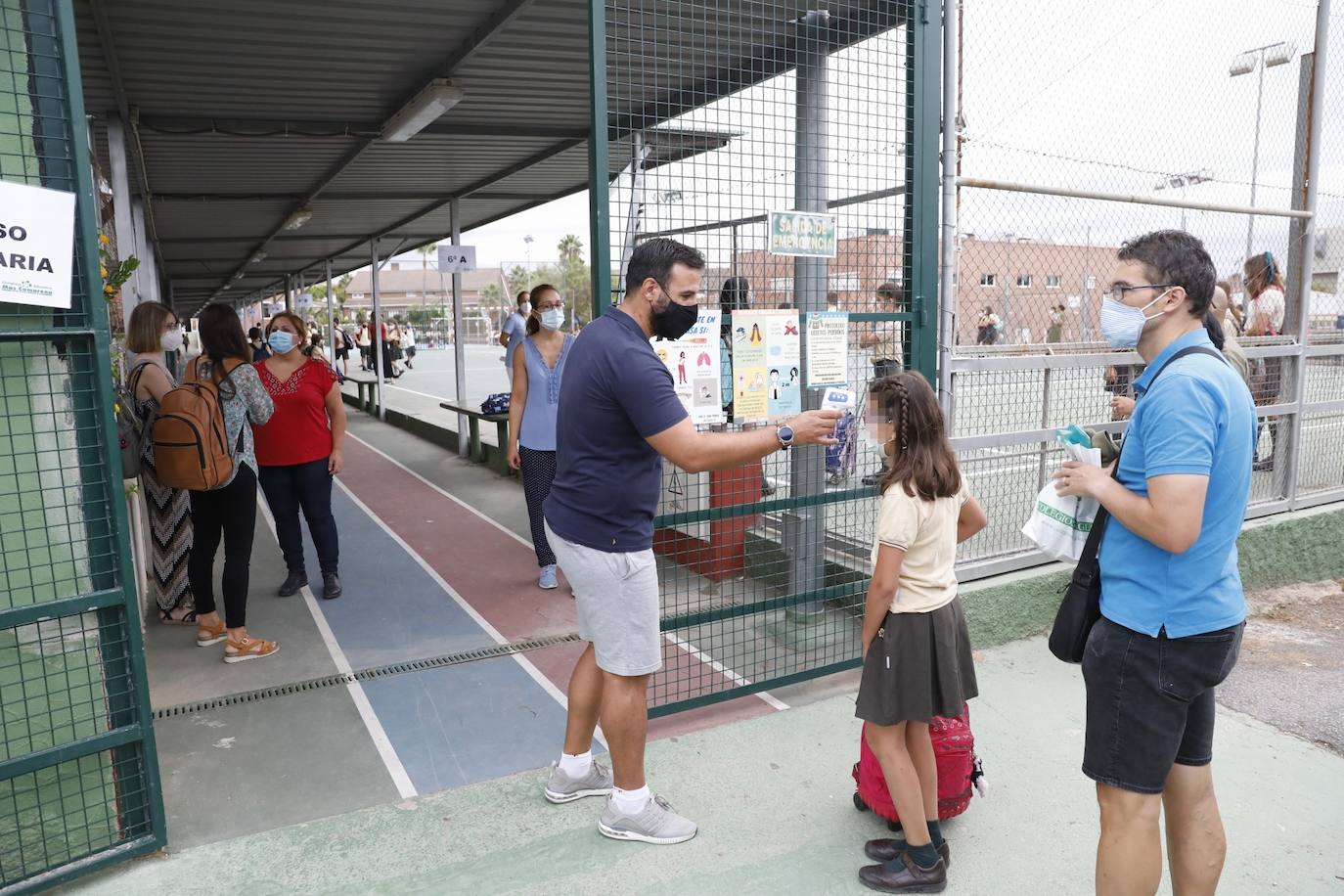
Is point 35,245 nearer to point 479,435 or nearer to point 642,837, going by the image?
point 642,837

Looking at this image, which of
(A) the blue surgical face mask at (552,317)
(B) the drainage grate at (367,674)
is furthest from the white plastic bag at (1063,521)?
(A) the blue surgical face mask at (552,317)

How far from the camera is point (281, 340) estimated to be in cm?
491

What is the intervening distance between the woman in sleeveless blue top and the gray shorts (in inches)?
101

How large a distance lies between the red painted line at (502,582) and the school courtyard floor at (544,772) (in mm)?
28

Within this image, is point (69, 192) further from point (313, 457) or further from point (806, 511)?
point (806, 511)

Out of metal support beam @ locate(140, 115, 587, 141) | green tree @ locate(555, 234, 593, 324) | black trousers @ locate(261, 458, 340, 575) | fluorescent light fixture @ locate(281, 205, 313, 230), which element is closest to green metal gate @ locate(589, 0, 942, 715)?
black trousers @ locate(261, 458, 340, 575)

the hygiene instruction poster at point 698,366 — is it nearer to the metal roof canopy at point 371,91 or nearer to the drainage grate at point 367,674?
the metal roof canopy at point 371,91

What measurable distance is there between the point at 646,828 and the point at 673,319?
1662mm

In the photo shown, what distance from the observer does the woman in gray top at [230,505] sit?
4.38m

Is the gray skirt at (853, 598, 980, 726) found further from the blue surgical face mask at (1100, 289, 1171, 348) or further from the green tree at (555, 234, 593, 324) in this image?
the green tree at (555, 234, 593, 324)

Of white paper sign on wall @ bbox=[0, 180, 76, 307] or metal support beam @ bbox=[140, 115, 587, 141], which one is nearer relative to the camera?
white paper sign on wall @ bbox=[0, 180, 76, 307]

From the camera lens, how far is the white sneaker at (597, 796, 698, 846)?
2.87 metres

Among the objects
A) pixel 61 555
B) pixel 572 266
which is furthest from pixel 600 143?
pixel 572 266

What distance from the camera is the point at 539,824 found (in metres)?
2.98
